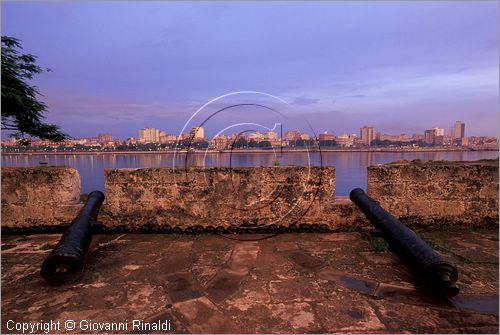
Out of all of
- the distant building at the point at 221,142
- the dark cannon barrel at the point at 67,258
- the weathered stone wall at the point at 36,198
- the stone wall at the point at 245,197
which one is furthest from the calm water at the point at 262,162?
the dark cannon barrel at the point at 67,258

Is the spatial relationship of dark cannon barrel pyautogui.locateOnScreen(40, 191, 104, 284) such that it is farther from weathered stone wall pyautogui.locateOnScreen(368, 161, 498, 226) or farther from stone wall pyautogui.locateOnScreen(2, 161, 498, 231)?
weathered stone wall pyautogui.locateOnScreen(368, 161, 498, 226)

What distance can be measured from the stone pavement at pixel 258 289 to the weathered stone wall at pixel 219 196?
76 cm

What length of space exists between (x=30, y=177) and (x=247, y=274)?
4690 mm

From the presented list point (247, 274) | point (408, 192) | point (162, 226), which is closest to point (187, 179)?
point (162, 226)

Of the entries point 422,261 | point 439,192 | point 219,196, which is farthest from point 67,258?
point 439,192

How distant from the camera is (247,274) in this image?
140 inches

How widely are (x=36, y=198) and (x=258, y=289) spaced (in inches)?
190

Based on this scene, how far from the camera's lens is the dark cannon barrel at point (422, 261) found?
113 inches

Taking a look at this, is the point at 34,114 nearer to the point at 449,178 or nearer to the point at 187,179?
the point at 187,179

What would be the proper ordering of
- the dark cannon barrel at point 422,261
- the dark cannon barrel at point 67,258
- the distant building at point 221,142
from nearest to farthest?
the dark cannon barrel at point 422,261 < the dark cannon barrel at point 67,258 < the distant building at point 221,142

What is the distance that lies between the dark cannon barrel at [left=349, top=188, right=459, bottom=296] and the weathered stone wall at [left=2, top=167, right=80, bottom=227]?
5428 millimetres

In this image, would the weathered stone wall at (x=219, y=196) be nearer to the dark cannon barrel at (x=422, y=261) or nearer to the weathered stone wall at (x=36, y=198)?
the weathered stone wall at (x=36, y=198)

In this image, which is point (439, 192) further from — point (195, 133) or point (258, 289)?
point (195, 133)

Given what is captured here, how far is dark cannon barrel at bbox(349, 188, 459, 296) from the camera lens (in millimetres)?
2867
